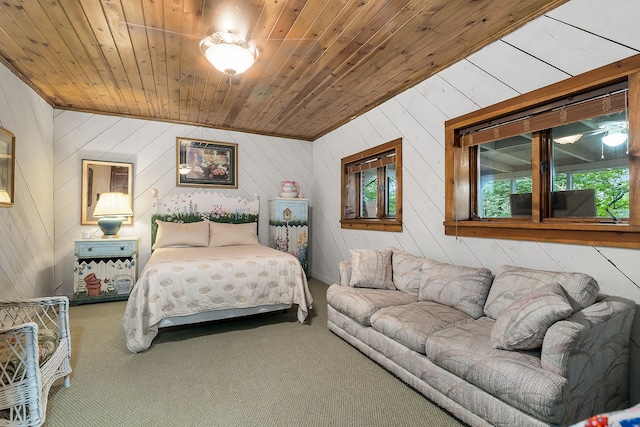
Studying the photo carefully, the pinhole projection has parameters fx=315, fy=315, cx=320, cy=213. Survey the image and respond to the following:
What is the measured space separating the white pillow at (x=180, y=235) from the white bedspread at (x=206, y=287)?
846mm

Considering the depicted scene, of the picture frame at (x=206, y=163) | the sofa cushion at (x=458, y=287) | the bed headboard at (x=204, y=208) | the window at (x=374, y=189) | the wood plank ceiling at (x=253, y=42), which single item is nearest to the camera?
the wood plank ceiling at (x=253, y=42)

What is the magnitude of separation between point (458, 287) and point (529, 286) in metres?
0.48

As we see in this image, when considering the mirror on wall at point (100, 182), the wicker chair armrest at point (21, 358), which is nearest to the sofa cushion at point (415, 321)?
the wicker chair armrest at point (21, 358)

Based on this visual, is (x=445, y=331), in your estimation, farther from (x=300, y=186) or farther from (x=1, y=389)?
(x=300, y=186)

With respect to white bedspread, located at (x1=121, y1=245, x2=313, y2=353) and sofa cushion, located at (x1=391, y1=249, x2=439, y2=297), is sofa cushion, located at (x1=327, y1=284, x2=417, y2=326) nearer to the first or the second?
sofa cushion, located at (x1=391, y1=249, x2=439, y2=297)

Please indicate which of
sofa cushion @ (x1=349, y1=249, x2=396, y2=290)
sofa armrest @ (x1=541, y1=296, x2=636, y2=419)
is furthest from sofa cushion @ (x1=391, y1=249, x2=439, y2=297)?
sofa armrest @ (x1=541, y1=296, x2=636, y2=419)

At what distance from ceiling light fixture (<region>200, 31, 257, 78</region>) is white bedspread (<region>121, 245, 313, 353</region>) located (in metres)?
1.74

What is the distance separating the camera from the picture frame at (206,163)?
4.81 metres

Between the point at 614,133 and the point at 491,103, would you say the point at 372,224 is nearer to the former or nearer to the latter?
the point at 491,103

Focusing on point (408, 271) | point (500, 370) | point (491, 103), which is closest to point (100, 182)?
point (408, 271)

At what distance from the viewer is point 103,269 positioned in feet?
13.1

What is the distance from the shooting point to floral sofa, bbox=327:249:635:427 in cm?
143

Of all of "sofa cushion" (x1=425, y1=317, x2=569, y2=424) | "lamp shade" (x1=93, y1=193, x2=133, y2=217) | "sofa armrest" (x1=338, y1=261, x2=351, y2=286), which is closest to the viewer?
"sofa cushion" (x1=425, y1=317, x2=569, y2=424)

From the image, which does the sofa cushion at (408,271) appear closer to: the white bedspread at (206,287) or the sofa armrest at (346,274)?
the sofa armrest at (346,274)
